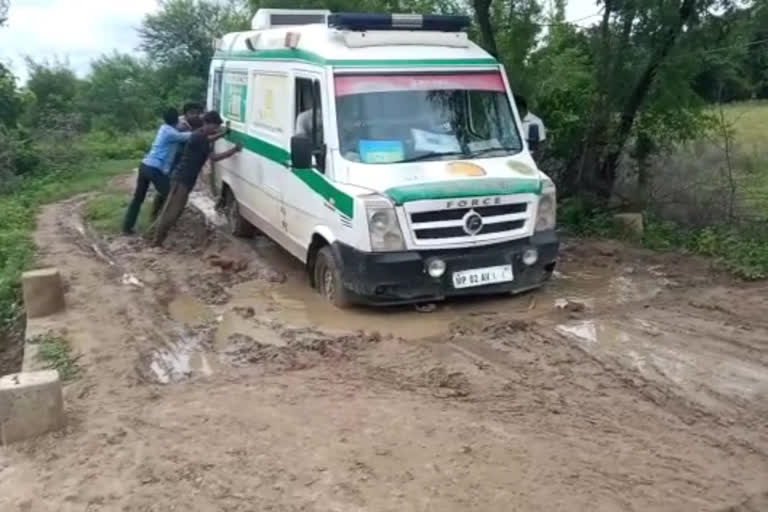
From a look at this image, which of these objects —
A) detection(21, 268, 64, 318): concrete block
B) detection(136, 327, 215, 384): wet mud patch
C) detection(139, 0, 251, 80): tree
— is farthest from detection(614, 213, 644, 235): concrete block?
detection(139, 0, 251, 80): tree

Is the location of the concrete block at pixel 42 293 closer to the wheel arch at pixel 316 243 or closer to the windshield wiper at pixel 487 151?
the wheel arch at pixel 316 243

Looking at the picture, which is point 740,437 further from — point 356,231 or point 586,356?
point 356,231

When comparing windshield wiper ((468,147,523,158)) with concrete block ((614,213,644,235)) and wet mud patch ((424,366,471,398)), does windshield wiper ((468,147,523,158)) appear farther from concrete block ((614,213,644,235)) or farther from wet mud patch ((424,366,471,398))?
concrete block ((614,213,644,235))

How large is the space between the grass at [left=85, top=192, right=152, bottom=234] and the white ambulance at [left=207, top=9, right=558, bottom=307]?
437 centimetres

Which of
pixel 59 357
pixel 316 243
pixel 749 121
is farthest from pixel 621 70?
pixel 59 357

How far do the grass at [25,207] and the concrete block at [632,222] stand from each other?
698cm

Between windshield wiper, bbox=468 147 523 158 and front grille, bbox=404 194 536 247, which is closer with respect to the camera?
front grille, bbox=404 194 536 247

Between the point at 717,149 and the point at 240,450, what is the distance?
8429 mm

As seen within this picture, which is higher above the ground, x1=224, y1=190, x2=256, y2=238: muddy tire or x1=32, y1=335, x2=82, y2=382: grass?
x1=224, y1=190, x2=256, y2=238: muddy tire

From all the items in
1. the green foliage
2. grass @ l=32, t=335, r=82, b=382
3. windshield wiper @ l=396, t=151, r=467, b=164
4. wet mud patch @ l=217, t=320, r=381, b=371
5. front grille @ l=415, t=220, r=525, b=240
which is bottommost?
grass @ l=32, t=335, r=82, b=382

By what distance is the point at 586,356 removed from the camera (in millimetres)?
6629

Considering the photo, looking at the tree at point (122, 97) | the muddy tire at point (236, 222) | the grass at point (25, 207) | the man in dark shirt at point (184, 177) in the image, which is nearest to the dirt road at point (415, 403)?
the grass at point (25, 207)

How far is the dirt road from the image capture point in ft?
15.5

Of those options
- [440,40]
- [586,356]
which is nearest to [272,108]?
[440,40]
